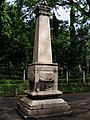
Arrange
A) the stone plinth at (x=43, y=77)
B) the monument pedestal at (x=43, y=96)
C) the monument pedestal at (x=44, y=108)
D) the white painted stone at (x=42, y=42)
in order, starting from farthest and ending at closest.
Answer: the white painted stone at (x=42, y=42) < the stone plinth at (x=43, y=77) < the monument pedestal at (x=43, y=96) < the monument pedestal at (x=44, y=108)

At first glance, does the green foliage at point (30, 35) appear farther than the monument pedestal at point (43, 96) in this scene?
Yes

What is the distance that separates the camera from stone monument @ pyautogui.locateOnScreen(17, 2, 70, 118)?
8.36 metres

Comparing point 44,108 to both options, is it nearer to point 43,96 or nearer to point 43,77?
point 43,96

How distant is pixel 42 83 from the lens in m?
8.87

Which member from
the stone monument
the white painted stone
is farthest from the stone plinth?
the white painted stone

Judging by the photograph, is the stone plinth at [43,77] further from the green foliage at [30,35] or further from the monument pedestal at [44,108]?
the green foliage at [30,35]

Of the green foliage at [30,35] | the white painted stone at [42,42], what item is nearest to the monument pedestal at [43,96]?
the white painted stone at [42,42]

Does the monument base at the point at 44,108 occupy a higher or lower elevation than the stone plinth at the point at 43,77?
lower

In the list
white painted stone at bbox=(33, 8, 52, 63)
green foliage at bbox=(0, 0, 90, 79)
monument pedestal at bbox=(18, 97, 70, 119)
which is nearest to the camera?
monument pedestal at bbox=(18, 97, 70, 119)

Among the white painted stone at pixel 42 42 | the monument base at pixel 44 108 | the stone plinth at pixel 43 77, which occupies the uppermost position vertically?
the white painted stone at pixel 42 42

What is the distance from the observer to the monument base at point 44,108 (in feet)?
26.7

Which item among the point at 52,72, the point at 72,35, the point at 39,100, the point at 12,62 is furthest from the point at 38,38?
the point at 72,35

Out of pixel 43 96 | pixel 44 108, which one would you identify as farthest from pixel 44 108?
pixel 43 96

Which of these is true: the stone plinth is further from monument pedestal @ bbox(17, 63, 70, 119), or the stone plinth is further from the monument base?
the monument base
